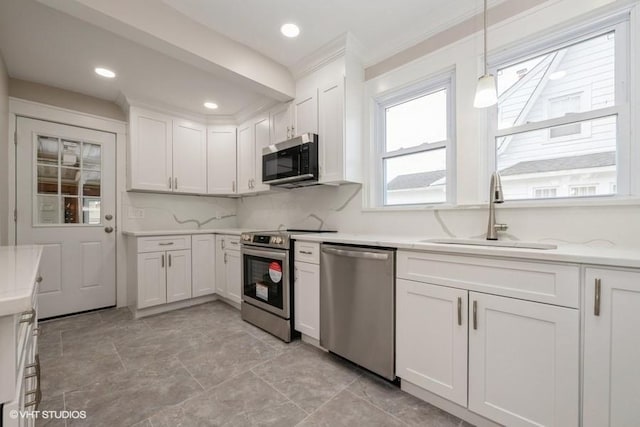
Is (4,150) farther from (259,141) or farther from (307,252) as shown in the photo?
(307,252)

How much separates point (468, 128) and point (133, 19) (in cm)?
240

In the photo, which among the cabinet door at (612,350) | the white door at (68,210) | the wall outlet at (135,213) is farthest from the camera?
the wall outlet at (135,213)

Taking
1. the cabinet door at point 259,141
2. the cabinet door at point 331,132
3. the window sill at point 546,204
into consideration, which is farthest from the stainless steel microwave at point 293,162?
the window sill at point 546,204

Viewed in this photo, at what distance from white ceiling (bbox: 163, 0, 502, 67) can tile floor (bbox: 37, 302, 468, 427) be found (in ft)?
8.52

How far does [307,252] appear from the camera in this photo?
2.25 m

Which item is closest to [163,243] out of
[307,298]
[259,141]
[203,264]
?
[203,264]

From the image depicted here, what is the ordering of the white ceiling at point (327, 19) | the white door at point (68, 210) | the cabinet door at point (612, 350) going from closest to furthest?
the cabinet door at point (612, 350)
the white ceiling at point (327, 19)
the white door at point (68, 210)

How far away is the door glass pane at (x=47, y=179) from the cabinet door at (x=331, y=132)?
2.94 m

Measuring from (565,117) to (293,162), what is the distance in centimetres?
203

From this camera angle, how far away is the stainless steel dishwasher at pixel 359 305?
1.71m

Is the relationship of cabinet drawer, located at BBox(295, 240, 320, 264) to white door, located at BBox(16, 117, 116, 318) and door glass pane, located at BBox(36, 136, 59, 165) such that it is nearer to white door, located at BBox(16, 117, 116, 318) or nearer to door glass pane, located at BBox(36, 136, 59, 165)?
white door, located at BBox(16, 117, 116, 318)

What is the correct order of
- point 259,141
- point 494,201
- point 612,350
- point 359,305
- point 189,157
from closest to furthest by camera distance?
point 612,350 < point 494,201 < point 359,305 < point 259,141 < point 189,157

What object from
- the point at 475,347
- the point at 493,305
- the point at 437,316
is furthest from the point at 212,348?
the point at 493,305

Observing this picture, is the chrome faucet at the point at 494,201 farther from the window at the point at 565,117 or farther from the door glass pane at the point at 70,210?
the door glass pane at the point at 70,210
